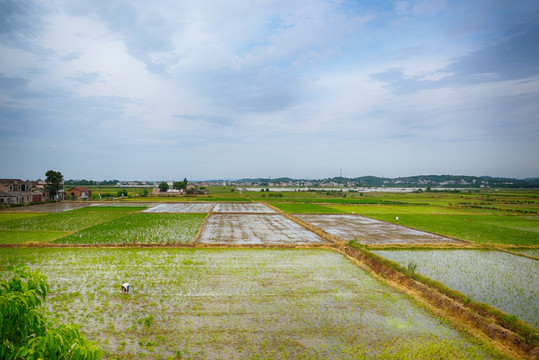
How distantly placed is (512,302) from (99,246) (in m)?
20.1

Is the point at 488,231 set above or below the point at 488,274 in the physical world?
below

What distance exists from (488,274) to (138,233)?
21413 millimetres

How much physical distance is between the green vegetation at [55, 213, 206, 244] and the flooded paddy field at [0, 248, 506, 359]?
4.27 meters

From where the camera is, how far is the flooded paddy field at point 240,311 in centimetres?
735

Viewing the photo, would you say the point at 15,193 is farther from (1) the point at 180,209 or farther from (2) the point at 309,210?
(2) the point at 309,210

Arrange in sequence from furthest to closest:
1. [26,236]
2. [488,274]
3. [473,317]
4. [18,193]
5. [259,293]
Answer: [18,193] → [26,236] → [488,274] → [259,293] → [473,317]

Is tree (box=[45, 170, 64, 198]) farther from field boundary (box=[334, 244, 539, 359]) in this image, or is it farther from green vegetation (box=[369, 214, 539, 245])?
field boundary (box=[334, 244, 539, 359])

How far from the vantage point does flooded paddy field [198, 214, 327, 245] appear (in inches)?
816

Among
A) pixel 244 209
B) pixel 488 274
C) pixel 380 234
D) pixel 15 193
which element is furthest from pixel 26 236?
pixel 15 193

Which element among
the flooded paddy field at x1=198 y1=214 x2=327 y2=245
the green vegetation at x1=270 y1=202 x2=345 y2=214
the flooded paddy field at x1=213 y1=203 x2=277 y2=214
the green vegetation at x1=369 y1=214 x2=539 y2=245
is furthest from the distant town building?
the green vegetation at x1=369 y1=214 x2=539 y2=245

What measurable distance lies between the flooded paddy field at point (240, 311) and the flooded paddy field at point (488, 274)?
273cm

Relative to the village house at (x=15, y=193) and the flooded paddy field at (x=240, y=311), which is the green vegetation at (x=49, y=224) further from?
the village house at (x=15, y=193)

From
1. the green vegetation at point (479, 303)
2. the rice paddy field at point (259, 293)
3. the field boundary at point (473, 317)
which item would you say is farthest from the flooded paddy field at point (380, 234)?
the field boundary at point (473, 317)

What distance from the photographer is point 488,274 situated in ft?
44.1
